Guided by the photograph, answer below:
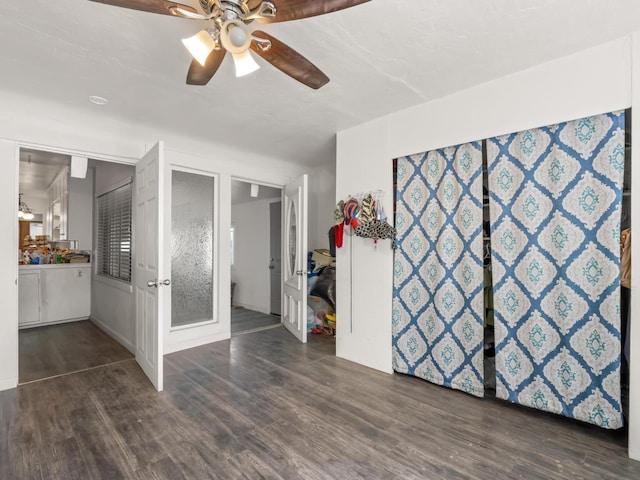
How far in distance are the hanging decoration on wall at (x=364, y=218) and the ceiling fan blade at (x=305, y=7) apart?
6.48 feet

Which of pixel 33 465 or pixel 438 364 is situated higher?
pixel 438 364

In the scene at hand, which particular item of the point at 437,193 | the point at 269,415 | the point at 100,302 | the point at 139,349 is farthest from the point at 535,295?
the point at 100,302

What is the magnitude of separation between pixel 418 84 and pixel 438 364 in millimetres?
2299

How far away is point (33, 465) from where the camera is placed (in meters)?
1.83

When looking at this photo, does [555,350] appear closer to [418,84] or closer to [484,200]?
[484,200]

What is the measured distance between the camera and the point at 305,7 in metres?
1.34

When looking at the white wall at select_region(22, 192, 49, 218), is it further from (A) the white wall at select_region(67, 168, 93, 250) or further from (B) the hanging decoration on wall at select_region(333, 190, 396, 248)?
(B) the hanging decoration on wall at select_region(333, 190, 396, 248)

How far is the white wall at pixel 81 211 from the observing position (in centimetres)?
511

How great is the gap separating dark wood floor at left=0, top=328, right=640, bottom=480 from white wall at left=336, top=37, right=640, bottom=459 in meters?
0.42

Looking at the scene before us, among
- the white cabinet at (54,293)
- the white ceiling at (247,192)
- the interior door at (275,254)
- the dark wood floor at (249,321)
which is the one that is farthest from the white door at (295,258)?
the white cabinet at (54,293)

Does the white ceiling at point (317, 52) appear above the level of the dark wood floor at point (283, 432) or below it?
above

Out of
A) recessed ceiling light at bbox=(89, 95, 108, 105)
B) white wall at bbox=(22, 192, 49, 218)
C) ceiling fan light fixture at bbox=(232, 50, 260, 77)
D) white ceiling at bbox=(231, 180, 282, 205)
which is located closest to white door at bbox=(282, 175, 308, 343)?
white ceiling at bbox=(231, 180, 282, 205)

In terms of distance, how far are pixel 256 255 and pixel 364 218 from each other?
3528mm

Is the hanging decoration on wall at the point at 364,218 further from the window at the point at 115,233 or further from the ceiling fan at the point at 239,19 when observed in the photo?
the window at the point at 115,233
